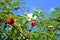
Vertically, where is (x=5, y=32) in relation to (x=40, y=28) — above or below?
above

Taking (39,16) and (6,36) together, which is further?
(39,16)

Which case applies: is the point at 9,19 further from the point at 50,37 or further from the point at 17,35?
the point at 50,37

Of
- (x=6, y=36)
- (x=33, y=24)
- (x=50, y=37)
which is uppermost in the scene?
(x=33, y=24)

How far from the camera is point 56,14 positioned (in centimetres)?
327

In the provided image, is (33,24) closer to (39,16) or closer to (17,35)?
(17,35)

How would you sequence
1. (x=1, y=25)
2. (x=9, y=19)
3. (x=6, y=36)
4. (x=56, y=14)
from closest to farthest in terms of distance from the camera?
(x=9, y=19) → (x=1, y=25) → (x=6, y=36) → (x=56, y=14)

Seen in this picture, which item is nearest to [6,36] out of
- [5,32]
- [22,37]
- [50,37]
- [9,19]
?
[5,32]

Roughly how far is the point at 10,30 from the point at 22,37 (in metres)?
0.19

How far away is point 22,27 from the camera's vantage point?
2.18 metres

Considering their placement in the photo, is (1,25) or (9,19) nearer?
(9,19)

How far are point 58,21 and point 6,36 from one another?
1004mm

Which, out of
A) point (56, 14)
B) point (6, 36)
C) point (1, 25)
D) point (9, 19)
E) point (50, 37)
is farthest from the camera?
point (56, 14)

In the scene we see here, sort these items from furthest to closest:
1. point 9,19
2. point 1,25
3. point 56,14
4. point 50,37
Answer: point 56,14 → point 50,37 → point 1,25 → point 9,19

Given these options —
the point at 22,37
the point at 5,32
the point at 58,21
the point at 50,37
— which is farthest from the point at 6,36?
the point at 58,21
